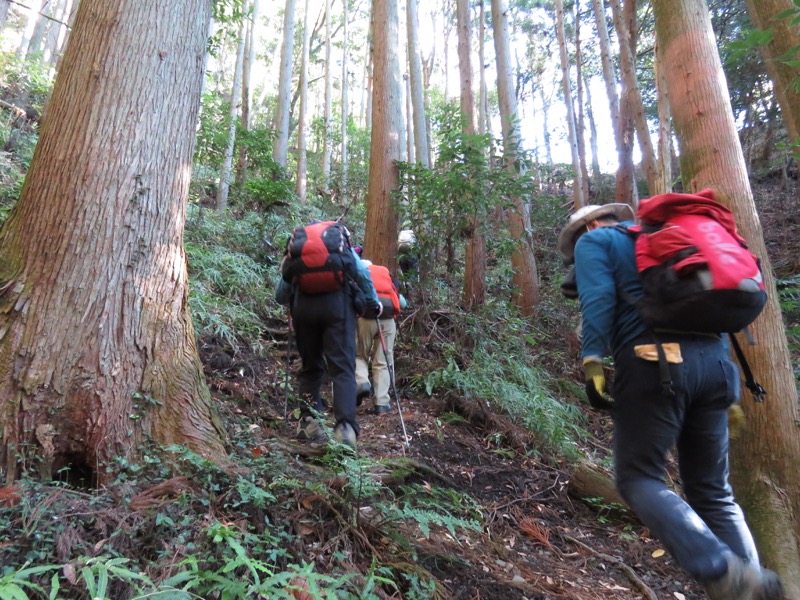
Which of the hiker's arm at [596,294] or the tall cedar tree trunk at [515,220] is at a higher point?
the tall cedar tree trunk at [515,220]

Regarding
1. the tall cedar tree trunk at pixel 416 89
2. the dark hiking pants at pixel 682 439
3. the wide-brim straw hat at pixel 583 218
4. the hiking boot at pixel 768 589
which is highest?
the tall cedar tree trunk at pixel 416 89

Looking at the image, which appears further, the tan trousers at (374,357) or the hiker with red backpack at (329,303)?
the tan trousers at (374,357)

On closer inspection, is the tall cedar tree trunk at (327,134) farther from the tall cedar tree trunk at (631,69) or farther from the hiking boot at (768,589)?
the hiking boot at (768,589)

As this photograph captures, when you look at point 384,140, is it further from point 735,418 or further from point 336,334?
point 735,418

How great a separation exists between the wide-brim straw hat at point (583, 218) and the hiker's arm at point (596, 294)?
28 cm

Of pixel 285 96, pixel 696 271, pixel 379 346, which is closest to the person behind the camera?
pixel 696 271

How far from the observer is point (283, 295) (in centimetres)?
406

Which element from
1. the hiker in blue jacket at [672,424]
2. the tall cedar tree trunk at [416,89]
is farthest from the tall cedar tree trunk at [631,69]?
the hiker in blue jacket at [672,424]

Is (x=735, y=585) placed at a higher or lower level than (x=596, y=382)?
lower

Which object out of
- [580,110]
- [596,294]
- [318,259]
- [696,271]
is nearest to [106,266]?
[318,259]

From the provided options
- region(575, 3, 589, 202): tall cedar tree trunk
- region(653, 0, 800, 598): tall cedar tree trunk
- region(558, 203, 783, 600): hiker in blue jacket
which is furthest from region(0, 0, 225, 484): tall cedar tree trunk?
region(575, 3, 589, 202): tall cedar tree trunk

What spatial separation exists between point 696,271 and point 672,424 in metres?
0.63

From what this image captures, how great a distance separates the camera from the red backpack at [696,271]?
6.56ft

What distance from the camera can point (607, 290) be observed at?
235cm
